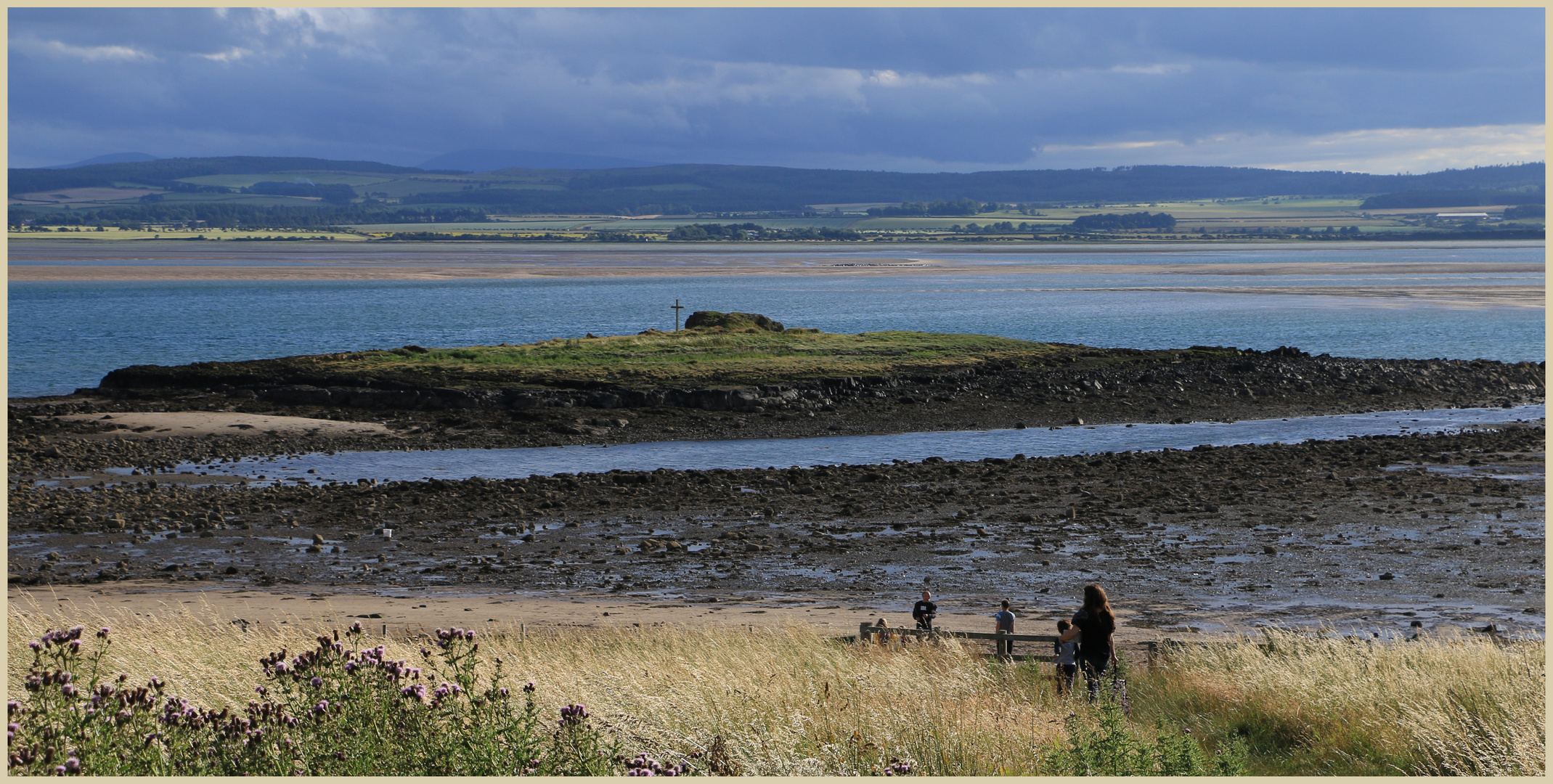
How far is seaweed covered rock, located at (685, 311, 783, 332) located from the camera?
55562mm

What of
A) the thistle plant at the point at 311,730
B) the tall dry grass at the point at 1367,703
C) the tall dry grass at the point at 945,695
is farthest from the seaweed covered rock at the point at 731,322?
the thistle plant at the point at 311,730

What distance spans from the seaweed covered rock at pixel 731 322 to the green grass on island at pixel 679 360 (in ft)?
1.93

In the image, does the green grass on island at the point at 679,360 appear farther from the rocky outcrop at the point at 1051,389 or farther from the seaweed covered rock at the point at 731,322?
the rocky outcrop at the point at 1051,389

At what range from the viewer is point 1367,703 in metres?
9.97

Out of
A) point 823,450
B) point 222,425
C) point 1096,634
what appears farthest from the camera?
point 222,425

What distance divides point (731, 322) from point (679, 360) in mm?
9407

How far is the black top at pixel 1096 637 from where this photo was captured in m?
10.6

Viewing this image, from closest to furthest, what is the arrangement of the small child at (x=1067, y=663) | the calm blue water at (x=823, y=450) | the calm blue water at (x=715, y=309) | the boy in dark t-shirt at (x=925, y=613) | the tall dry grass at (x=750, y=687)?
1. the tall dry grass at (x=750, y=687)
2. the small child at (x=1067, y=663)
3. the boy in dark t-shirt at (x=925, y=613)
4. the calm blue water at (x=823, y=450)
5. the calm blue water at (x=715, y=309)

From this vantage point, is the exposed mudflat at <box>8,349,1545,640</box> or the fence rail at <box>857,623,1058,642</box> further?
the exposed mudflat at <box>8,349,1545,640</box>

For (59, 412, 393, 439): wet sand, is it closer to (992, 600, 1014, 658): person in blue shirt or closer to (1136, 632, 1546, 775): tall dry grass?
(992, 600, 1014, 658): person in blue shirt

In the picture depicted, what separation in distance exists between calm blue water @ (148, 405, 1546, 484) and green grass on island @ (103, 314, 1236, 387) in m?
7.78

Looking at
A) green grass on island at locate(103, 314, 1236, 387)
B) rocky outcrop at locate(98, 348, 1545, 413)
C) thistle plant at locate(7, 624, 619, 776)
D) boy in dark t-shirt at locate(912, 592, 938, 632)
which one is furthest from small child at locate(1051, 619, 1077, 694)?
green grass on island at locate(103, 314, 1236, 387)

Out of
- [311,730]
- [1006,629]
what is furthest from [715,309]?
[311,730]

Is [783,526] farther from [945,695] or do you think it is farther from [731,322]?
[731,322]
